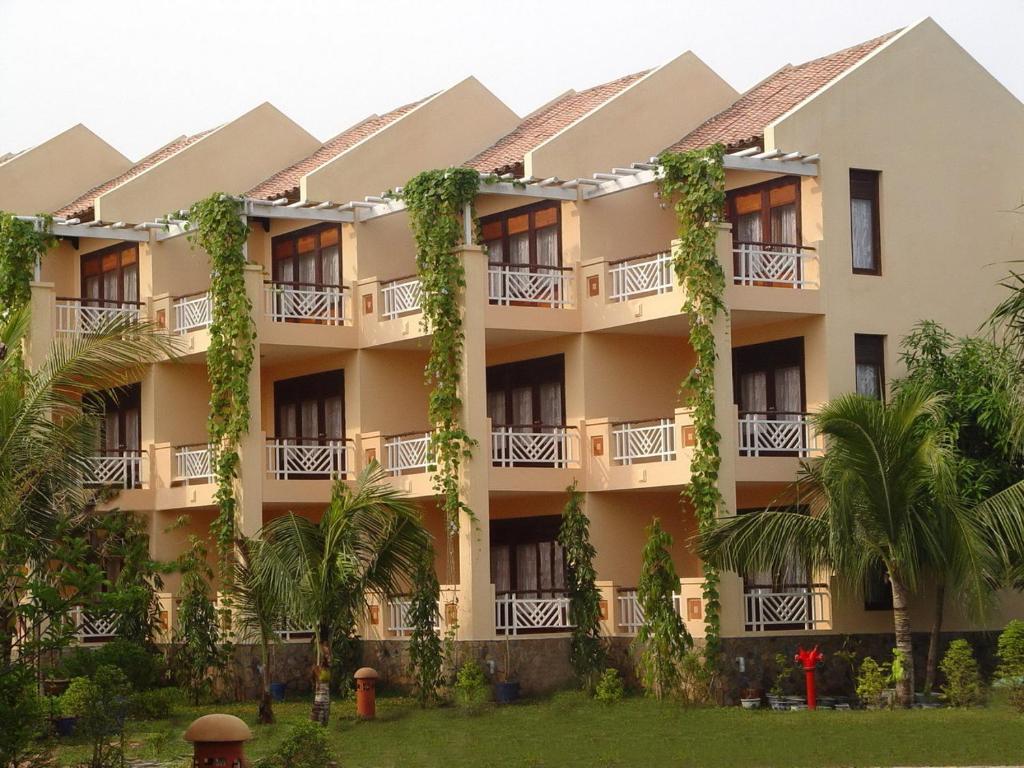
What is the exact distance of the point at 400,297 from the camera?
112ft

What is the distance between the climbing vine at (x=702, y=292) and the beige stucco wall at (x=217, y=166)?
39.3 ft

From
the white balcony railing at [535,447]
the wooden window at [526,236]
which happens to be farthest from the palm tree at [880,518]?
the wooden window at [526,236]

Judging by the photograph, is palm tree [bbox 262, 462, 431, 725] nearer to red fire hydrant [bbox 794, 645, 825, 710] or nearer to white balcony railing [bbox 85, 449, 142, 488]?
red fire hydrant [bbox 794, 645, 825, 710]

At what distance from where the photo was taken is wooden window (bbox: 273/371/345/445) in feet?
121

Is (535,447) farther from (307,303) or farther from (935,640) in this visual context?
(935,640)

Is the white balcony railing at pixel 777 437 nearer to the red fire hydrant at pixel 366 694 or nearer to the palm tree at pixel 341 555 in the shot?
the palm tree at pixel 341 555

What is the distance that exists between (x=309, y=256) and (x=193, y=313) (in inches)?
115

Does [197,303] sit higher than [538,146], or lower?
lower

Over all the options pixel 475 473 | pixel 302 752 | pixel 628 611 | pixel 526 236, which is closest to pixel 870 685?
pixel 628 611

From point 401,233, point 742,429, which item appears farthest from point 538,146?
point 742,429

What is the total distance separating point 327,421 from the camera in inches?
1459

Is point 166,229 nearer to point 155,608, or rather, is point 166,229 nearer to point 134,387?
point 134,387

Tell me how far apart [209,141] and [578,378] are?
1094 centimetres

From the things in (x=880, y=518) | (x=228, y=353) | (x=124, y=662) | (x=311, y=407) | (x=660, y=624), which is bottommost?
(x=124, y=662)
